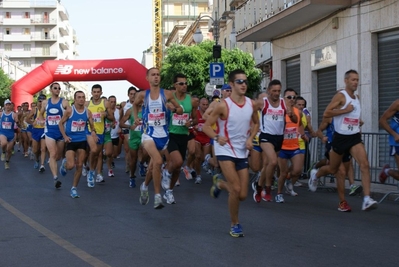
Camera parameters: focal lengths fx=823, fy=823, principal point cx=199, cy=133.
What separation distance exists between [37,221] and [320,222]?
344 cm

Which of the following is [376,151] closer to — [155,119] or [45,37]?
[155,119]

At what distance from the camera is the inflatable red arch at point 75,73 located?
36.8 meters

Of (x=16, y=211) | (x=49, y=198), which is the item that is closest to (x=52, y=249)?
(x=16, y=211)

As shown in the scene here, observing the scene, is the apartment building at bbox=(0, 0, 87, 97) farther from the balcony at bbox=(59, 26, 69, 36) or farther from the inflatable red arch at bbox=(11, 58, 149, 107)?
the inflatable red arch at bbox=(11, 58, 149, 107)

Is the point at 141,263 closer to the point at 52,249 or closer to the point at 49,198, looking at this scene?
the point at 52,249

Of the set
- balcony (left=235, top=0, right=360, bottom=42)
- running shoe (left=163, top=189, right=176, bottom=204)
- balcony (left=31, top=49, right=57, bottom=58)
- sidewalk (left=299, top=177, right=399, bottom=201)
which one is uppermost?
balcony (left=31, top=49, right=57, bottom=58)

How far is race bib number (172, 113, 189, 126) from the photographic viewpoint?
493 inches

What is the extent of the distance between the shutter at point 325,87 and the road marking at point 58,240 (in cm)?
1337

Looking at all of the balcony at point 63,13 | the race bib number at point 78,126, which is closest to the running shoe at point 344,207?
the race bib number at point 78,126

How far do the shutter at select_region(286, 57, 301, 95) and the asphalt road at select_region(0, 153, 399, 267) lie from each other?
42.7 feet

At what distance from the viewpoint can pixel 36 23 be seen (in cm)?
12438

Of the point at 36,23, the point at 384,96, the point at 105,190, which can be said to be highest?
the point at 36,23

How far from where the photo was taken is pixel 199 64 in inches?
1727

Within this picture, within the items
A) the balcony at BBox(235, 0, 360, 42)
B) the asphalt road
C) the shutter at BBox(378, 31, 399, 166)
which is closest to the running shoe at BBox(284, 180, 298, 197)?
the asphalt road
